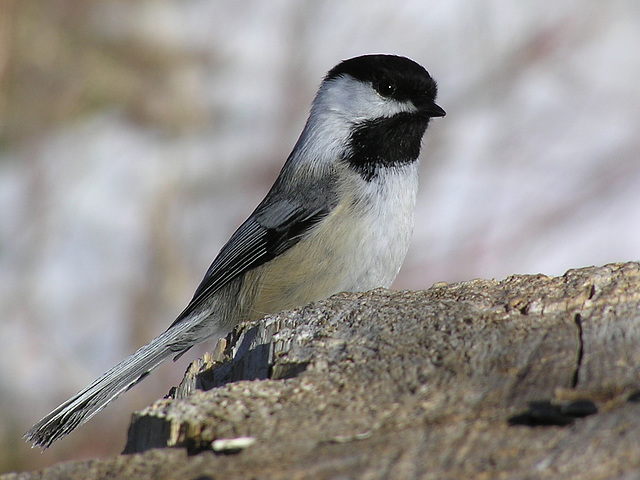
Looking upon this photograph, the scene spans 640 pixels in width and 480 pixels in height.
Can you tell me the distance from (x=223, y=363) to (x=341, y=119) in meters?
1.27

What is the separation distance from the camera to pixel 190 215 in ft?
13.9

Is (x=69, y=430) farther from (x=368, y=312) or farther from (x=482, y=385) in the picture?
(x=482, y=385)

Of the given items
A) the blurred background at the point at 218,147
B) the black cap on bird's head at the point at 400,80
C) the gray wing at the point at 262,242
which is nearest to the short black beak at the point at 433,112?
the black cap on bird's head at the point at 400,80

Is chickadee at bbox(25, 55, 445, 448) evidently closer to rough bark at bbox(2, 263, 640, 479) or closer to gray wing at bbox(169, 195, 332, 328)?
gray wing at bbox(169, 195, 332, 328)

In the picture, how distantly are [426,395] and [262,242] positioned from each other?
1575 mm

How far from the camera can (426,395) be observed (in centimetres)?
138

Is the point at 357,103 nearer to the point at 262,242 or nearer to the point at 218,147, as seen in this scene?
the point at 262,242

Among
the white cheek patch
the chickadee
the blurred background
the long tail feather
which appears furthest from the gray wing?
the blurred background

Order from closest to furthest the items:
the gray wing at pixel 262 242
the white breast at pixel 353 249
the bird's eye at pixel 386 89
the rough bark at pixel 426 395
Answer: the rough bark at pixel 426 395, the white breast at pixel 353 249, the gray wing at pixel 262 242, the bird's eye at pixel 386 89

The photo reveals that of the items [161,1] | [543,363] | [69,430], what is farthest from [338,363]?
[161,1]

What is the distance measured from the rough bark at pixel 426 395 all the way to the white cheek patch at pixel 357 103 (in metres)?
1.17

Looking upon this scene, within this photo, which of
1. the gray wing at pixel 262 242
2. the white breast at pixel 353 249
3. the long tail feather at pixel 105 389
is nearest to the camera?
the long tail feather at pixel 105 389

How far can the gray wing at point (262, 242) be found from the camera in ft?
9.28

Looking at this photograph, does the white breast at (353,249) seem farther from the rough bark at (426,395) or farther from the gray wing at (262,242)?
the rough bark at (426,395)
